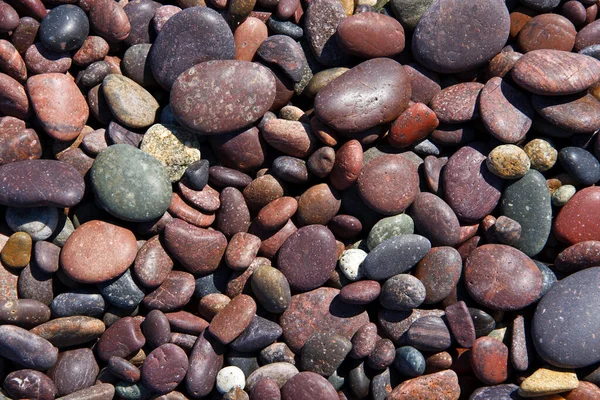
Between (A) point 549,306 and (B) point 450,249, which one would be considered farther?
(B) point 450,249

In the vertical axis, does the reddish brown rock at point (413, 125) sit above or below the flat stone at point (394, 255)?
above

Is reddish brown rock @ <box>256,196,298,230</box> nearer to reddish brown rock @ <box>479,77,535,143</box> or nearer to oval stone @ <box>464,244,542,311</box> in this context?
oval stone @ <box>464,244,542,311</box>

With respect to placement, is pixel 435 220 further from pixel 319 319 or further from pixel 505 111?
pixel 319 319

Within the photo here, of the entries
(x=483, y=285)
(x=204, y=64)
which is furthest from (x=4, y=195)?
(x=483, y=285)

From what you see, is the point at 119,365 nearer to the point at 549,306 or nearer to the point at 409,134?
the point at 409,134

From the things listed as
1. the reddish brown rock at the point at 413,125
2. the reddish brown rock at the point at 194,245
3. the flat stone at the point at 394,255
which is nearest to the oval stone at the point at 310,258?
the flat stone at the point at 394,255

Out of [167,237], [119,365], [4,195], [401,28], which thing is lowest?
[119,365]

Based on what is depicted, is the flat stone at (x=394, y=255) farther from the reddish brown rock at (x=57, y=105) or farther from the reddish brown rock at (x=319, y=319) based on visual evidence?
the reddish brown rock at (x=57, y=105)
